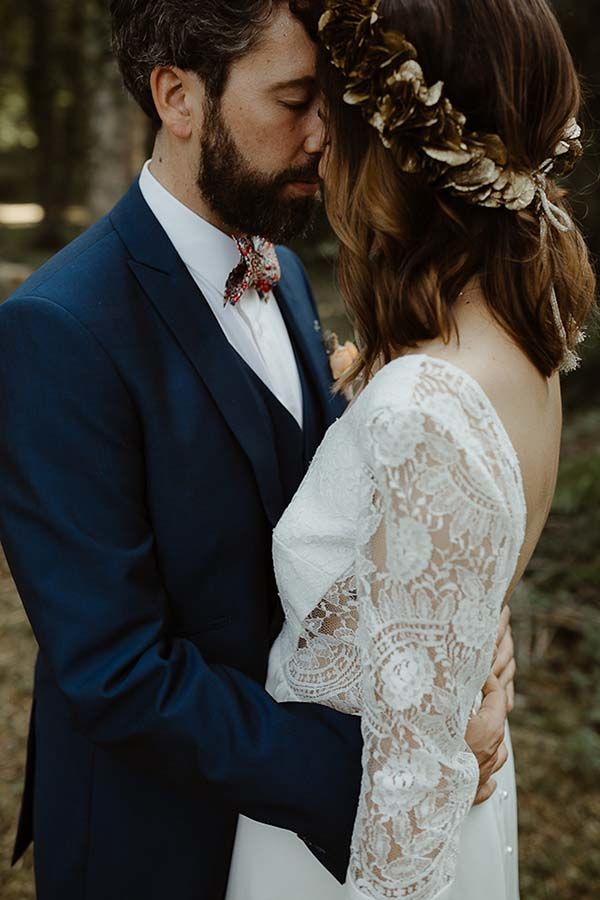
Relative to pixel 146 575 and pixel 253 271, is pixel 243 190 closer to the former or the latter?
pixel 253 271

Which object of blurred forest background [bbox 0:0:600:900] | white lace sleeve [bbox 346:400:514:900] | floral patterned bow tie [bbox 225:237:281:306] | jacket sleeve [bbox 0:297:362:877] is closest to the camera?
white lace sleeve [bbox 346:400:514:900]

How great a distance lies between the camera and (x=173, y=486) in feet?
5.53

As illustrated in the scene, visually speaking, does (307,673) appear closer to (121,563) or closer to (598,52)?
(121,563)

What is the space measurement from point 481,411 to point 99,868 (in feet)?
4.12

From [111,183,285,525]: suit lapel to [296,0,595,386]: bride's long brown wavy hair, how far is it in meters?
0.29

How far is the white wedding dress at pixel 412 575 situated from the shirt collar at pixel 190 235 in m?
0.54

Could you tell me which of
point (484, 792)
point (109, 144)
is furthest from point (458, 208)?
point (109, 144)

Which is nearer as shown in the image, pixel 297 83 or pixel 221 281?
pixel 297 83

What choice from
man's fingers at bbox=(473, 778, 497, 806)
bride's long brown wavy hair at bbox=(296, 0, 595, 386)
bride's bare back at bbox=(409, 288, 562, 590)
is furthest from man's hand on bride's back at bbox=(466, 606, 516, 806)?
bride's long brown wavy hair at bbox=(296, 0, 595, 386)

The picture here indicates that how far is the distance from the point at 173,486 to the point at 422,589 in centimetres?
57

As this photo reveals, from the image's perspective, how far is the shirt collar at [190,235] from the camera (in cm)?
187

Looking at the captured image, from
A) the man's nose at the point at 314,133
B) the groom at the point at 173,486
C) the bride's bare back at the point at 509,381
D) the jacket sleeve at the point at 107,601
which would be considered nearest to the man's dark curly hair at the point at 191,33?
the groom at the point at 173,486

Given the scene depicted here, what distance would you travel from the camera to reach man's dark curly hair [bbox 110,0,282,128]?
1753 millimetres

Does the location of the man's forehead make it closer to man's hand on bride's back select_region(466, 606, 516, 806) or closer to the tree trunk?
man's hand on bride's back select_region(466, 606, 516, 806)
